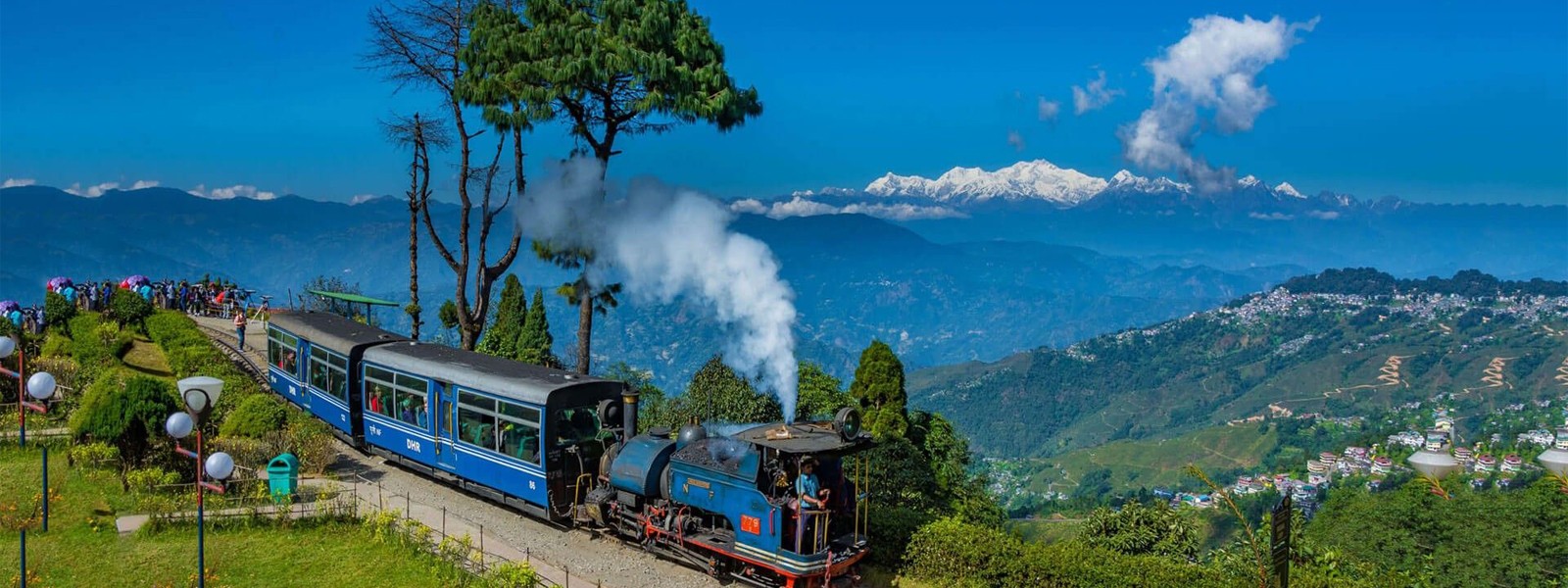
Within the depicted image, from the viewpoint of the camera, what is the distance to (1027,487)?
147500 mm

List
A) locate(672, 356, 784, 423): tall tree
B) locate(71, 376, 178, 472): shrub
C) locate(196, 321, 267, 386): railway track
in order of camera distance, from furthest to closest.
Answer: locate(196, 321, 267, 386): railway track, locate(672, 356, 784, 423): tall tree, locate(71, 376, 178, 472): shrub

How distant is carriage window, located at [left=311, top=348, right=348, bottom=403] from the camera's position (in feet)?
69.9

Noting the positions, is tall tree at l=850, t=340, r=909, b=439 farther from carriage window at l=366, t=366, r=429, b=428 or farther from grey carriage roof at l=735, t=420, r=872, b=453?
carriage window at l=366, t=366, r=429, b=428

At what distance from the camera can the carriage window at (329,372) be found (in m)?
21.3

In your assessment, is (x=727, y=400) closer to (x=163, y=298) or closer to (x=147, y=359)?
(x=147, y=359)

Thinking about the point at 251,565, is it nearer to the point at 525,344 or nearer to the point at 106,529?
the point at 106,529

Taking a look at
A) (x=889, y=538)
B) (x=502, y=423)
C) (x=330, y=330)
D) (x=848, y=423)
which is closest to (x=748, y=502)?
(x=848, y=423)

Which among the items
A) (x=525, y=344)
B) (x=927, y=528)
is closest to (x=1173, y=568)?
(x=927, y=528)

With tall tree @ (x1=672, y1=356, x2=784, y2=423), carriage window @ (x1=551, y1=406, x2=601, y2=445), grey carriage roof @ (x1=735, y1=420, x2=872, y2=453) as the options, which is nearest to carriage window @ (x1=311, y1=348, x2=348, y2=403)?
carriage window @ (x1=551, y1=406, x2=601, y2=445)

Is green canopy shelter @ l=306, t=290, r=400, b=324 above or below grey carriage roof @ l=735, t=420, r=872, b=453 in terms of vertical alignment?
above

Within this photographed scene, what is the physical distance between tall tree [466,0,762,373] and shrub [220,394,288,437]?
6391 mm

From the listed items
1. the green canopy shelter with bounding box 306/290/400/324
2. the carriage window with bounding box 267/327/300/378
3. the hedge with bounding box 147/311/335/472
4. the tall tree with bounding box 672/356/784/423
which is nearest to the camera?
the hedge with bounding box 147/311/335/472

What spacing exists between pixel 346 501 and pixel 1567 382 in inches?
7728

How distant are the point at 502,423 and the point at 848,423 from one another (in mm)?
6640
